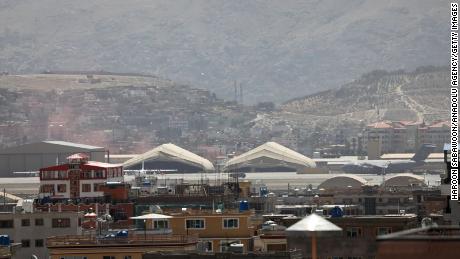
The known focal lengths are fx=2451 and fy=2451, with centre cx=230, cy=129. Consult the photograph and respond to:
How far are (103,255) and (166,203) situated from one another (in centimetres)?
3222

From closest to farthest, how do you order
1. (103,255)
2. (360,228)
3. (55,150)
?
(103,255) < (360,228) < (55,150)

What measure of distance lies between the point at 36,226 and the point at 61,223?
2.53 ft

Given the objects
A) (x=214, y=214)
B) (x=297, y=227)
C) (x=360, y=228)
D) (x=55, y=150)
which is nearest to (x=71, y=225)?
(x=214, y=214)

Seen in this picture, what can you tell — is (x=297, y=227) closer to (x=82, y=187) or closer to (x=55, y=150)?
(x=82, y=187)

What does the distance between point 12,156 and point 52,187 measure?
374 ft

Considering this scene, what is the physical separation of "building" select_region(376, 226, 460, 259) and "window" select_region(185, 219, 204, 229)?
2683 centimetres

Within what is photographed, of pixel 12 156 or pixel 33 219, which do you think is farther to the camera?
pixel 12 156

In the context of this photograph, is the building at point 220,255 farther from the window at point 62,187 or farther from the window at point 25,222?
the window at point 62,187

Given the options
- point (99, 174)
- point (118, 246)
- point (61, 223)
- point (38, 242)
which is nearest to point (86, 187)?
point (99, 174)

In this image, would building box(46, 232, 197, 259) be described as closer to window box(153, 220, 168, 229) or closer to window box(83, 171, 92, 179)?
window box(153, 220, 168, 229)

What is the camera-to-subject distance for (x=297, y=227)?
23.8 meters

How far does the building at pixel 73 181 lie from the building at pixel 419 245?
178ft

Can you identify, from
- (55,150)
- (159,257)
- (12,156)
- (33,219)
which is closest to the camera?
(159,257)

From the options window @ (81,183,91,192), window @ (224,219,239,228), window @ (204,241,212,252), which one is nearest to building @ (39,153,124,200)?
window @ (81,183,91,192)
